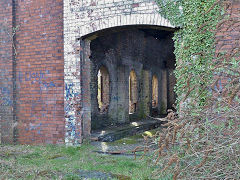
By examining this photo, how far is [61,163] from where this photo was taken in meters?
5.24

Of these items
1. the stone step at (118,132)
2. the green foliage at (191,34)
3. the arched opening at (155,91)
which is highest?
the green foliage at (191,34)

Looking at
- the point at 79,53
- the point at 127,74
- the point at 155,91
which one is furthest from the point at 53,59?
the point at 155,91

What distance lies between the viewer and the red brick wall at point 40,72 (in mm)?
6953

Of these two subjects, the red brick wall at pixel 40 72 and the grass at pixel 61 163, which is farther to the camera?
the red brick wall at pixel 40 72

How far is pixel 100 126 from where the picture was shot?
10.6 m

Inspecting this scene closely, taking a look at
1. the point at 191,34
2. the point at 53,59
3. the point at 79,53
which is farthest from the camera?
the point at 53,59

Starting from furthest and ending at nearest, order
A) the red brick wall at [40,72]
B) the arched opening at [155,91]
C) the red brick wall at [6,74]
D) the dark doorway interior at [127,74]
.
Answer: the arched opening at [155,91] → the dark doorway interior at [127,74] → the red brick wall at [6,74] → the red brick wall at [40,72]

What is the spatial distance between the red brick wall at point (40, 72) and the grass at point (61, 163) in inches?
27.8

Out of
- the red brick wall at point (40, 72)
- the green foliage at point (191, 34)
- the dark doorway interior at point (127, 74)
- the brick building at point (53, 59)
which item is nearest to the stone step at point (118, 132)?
the dark doorway interior at point (127, 74)

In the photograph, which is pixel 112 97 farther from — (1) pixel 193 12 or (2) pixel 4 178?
(2) pixel 4 178

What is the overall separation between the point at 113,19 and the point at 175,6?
1529 mm

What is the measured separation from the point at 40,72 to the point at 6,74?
128 centimetres

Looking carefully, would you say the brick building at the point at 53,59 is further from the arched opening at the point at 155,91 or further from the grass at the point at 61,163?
the arched opening at the point at 155,91

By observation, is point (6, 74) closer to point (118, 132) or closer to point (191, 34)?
point (118, 132)
